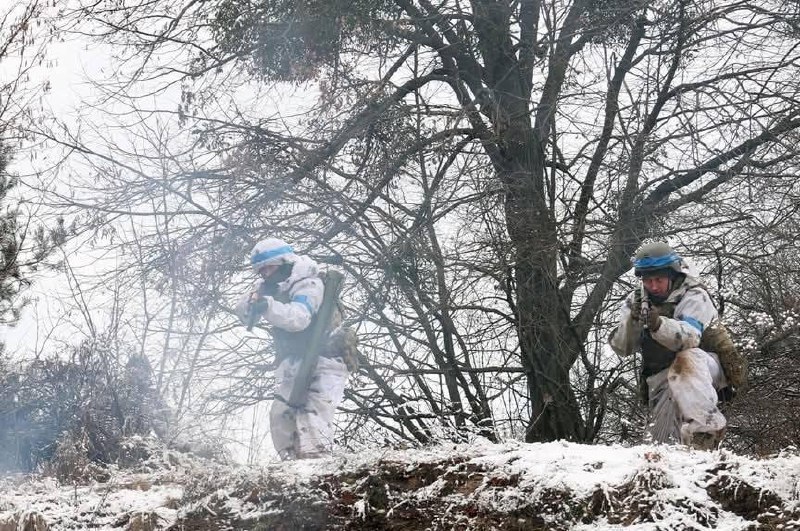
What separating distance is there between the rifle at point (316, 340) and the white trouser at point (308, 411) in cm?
8

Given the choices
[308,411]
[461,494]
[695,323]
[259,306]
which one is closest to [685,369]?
[695,323]

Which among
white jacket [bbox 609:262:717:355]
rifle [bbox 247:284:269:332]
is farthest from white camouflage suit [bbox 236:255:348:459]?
white jacket [bbox 609:262:717:355]

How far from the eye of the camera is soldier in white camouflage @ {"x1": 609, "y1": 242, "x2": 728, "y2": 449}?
7.15m

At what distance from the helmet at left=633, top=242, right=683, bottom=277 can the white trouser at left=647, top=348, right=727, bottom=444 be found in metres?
0.58

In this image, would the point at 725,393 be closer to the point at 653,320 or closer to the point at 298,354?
the point at 653,320

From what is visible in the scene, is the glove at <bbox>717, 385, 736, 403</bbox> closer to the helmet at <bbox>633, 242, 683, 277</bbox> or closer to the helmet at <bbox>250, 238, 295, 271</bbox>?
the helmet at <bbox>633, 242, 683, 277</bbox>

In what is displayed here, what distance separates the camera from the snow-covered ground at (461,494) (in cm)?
463

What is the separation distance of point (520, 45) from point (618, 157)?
1.88 m

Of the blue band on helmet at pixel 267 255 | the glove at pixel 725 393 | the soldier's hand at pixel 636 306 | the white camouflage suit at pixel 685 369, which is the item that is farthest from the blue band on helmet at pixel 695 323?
the blue band on helmet at pixel 267 255

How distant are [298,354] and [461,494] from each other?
10.2 feet

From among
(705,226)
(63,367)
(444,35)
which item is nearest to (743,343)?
(705,226)

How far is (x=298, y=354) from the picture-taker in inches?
324

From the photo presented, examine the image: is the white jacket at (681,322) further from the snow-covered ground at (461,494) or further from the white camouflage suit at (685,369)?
the snow-covered ground at (461,494)

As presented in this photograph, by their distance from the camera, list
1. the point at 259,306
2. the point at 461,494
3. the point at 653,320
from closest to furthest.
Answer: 1. the point at 461,494
2. the point at 653,320
3. the point at 259,306
